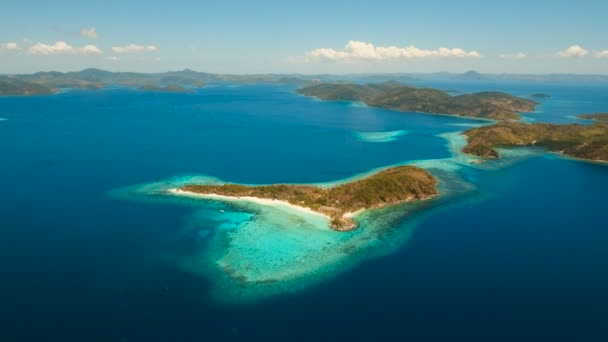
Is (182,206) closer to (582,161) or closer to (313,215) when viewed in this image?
(313,215)

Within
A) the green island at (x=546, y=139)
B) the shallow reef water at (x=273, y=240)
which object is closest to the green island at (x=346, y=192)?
the shallow reef water at (x=273, y=240)

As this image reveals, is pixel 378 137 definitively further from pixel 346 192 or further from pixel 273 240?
pixel 273 240

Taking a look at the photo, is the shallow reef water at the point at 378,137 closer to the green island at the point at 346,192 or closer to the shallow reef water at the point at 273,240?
the green island at the point at 346,192

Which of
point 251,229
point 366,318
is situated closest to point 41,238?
point 251,229

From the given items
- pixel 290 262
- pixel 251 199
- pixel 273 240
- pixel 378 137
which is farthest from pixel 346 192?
pixel 378 137

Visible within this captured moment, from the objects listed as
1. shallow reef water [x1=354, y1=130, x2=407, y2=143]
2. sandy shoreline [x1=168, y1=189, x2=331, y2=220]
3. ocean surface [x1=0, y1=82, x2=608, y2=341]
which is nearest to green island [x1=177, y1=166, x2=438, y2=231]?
sandy shoreline [x1=168, y1=189, x2=331, y2=220]

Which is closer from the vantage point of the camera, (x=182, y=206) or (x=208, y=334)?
(x=208, y=334)
